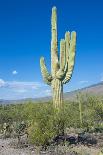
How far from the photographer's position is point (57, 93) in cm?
2042

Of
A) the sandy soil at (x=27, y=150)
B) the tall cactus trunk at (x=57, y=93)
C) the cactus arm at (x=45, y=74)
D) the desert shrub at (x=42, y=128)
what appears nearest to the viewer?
the sandy soil at (x=27, y=150)

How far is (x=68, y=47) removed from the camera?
21.8 metres

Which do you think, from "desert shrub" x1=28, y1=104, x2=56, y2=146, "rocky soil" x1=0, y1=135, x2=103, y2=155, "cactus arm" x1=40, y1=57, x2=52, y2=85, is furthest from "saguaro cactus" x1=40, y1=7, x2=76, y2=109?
"rocky soil" x1=0, y1=135, x2=103, y2=155

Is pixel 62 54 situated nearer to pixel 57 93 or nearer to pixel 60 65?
pixel 60 65

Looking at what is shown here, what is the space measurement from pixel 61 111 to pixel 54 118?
867 millimetres

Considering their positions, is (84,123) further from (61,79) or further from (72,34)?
(72,34)

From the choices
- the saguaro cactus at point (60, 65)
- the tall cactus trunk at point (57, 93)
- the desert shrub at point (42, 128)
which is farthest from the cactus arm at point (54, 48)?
the desert shrub at point (42, 128)

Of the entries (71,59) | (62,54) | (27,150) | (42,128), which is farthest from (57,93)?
(27,150)

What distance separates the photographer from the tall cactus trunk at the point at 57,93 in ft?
65.8

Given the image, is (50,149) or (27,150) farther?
(50,149)

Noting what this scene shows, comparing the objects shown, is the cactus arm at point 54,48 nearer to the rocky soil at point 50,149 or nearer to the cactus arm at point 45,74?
the cactus arm at point 45,74

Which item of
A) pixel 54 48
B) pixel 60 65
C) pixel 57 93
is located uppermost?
pixel 54 48

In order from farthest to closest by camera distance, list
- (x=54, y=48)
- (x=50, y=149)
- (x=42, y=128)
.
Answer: (x=54, y=48) < (x=42, y=128) < (x=50, y=149)

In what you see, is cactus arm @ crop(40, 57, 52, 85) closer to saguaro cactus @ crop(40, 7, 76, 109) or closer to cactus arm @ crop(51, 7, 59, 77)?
saguaro cactus @ crop(40, 7, 76, 109)
